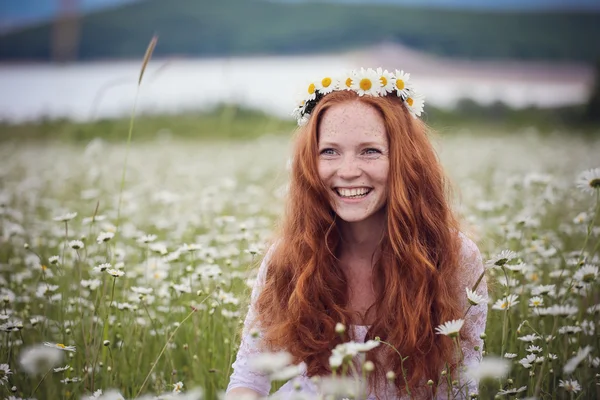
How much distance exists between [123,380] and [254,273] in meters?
0.77

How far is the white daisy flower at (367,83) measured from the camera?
6.82ft

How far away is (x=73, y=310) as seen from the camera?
8.90 feet

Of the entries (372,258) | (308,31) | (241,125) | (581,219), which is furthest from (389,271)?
(308,31)

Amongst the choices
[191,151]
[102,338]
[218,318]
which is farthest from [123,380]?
[191,151]

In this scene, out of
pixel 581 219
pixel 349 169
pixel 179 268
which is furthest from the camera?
pixel 179 268

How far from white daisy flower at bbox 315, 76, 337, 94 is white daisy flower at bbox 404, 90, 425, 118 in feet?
0.93

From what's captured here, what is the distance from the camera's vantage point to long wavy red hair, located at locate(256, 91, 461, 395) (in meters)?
2.01

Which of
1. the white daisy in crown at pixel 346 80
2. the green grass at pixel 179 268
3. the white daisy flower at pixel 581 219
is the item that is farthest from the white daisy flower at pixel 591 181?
the white daisy in crown at pixel 346 80

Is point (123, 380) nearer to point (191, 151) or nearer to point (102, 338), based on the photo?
point (102, 338)

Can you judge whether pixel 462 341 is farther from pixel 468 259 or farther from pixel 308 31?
pixel 308 31

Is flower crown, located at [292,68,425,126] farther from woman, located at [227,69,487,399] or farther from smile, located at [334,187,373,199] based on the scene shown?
smile, located at [334,187,373,199]

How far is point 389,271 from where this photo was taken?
209 cm

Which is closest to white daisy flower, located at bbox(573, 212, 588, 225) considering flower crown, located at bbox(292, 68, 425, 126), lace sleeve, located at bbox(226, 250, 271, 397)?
flower crown, located at bbox(292, 68, 425, 126)

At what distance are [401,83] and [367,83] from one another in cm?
16
